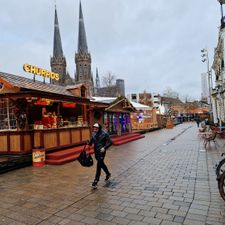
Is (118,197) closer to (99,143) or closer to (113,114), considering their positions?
(99,143)

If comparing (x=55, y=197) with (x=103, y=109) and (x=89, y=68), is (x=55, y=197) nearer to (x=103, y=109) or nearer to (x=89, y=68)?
(x=103, y=109)

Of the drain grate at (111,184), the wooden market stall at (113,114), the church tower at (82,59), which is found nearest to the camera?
the drain grate at (111,184)

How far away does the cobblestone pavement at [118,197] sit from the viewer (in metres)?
3.76

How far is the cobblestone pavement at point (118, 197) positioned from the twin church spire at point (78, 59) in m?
65.4

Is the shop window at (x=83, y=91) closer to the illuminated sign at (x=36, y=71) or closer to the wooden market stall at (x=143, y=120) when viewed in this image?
the illuminated sign at (x=36, y=71)

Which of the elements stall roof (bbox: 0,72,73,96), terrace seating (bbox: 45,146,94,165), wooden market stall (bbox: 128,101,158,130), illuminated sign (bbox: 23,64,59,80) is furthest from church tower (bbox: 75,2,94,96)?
terrace seating (bbox: 45,146,94,165)

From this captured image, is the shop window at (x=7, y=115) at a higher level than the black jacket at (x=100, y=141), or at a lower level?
higher

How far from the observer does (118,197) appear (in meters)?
4.75

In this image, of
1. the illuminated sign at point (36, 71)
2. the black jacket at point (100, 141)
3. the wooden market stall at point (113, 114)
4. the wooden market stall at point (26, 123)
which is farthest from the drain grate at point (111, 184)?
the illuminated sign at point (36, 71)

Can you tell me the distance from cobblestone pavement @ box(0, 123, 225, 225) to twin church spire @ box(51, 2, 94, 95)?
6545 centimetres

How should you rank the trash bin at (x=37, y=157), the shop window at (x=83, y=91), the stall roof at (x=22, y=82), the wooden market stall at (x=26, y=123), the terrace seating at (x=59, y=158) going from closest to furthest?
the trash bin at (x=37, y=157)
the terrace seating at (x=59, y=158)
the wooden market stall at (x=26, y=123)
the stall roof at (x=22, y=82)
the shop window at (x=83, y=91)

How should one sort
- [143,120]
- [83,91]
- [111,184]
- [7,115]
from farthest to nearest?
[143,120], [83,91], [7,115], [111,184]

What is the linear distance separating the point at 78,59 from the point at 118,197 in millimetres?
73655

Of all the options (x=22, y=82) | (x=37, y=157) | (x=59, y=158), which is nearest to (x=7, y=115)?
(x=22, y=82)
